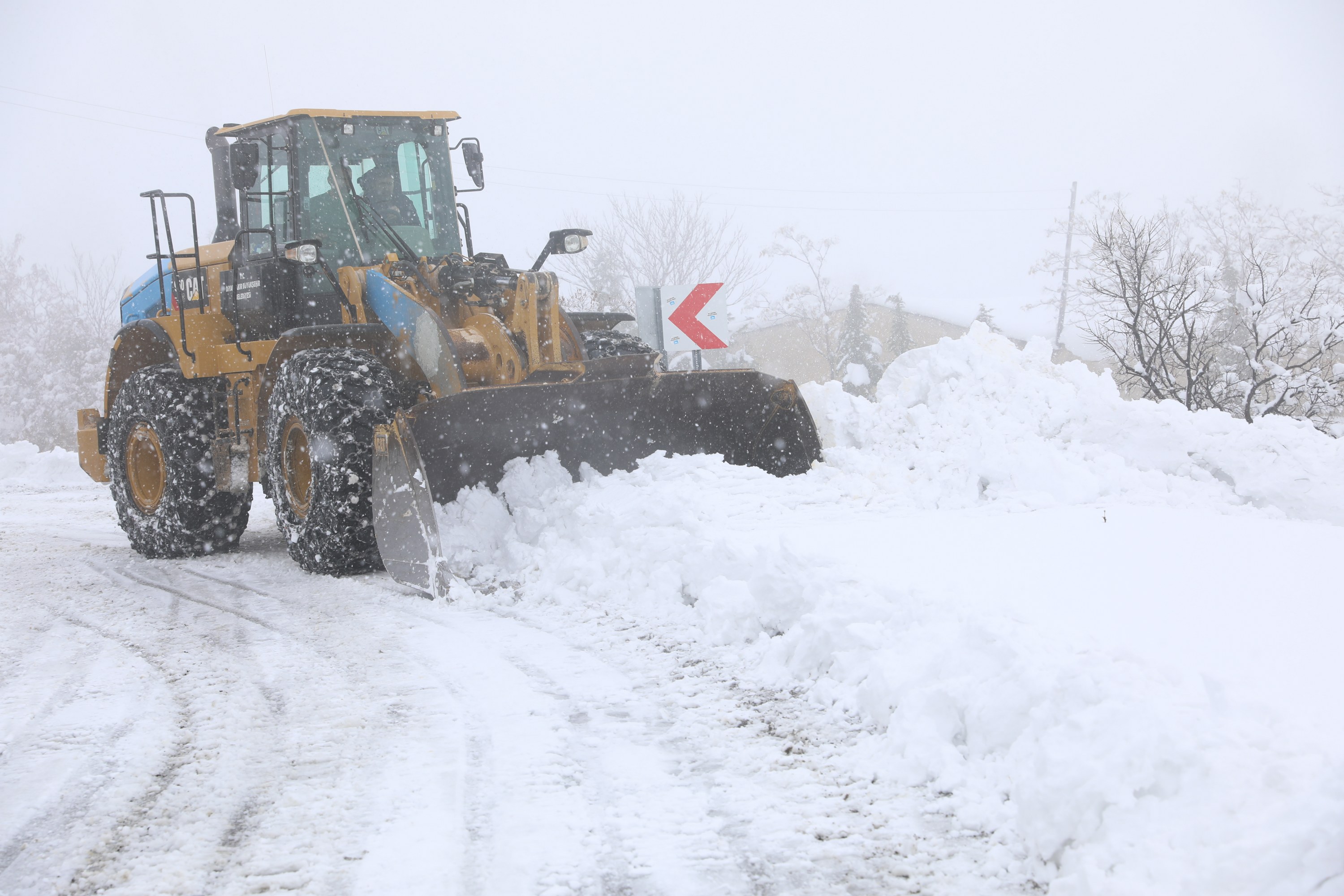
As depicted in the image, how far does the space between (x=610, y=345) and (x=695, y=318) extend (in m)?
1.63

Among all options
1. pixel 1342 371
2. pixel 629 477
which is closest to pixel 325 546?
pixel 629 477

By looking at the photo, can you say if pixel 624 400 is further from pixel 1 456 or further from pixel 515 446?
pixel 1 456

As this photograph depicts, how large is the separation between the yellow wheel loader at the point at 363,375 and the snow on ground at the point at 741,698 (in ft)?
1.49

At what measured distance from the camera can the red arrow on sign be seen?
27.7 ft

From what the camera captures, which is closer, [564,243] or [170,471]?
[564,243]

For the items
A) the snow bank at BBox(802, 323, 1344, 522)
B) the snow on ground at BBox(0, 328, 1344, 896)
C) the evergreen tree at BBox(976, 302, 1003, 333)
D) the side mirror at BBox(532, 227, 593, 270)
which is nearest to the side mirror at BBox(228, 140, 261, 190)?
the side mirror at BBox(532, 227, 593, 270)

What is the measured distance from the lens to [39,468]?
14.5m

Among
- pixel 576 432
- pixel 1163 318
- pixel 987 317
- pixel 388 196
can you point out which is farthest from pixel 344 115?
pixel 987 317

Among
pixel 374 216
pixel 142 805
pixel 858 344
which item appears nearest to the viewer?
pixel 142 805

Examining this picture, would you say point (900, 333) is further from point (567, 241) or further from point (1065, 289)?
point (567, 241)

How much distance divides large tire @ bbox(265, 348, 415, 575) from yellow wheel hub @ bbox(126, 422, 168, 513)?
2176 mm

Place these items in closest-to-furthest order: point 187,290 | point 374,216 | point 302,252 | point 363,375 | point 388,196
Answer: point 363,375 < point 302,252 < point 374,216 < point 388,196 < point 187,290

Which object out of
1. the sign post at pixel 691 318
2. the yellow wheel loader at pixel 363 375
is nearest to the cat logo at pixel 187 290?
the yellow wheel loader at pixel 363 375

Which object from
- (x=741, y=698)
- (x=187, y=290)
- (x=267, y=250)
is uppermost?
(x=267, y=250)
